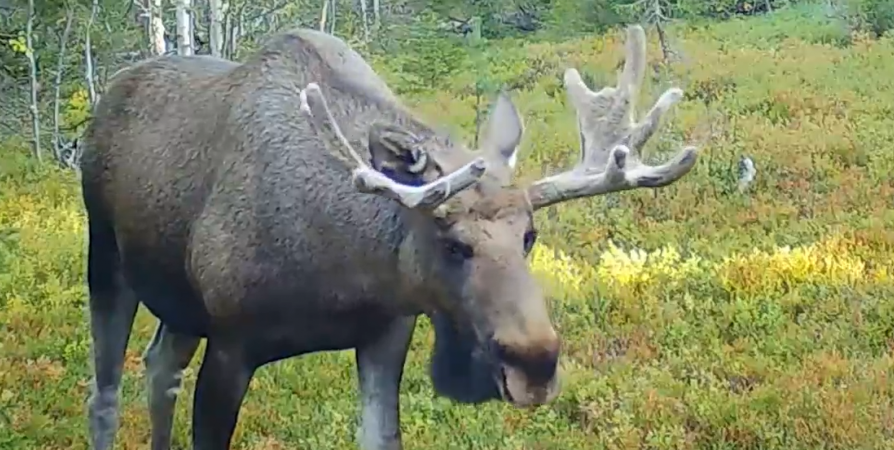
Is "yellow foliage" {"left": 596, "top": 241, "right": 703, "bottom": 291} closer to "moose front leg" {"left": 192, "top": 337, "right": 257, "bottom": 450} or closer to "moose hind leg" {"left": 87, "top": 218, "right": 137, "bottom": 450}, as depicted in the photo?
"moose hind leg" {"left": 87, "top": 218, "right": 137, "bottom": 450}

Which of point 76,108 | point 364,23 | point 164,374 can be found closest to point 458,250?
point 164,374

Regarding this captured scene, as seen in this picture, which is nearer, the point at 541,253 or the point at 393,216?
the point at 393,216

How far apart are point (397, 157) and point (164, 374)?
2784mm

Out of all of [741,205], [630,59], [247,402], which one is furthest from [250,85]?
[741,205]

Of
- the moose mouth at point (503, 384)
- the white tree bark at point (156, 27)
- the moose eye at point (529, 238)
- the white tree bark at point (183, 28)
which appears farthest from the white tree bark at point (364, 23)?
the moose mouth at point (503, 384)

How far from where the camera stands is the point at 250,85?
219 inches

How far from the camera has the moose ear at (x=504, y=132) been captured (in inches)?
187

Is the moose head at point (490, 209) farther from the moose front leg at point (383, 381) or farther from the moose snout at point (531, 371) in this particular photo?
the moose front leg at point (383, 381)

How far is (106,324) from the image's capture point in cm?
671

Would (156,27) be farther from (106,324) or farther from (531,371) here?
(531,371)

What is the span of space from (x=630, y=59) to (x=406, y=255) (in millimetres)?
1070

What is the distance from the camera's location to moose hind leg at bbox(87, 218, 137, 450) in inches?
258

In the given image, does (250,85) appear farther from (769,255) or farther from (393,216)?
(769,255)

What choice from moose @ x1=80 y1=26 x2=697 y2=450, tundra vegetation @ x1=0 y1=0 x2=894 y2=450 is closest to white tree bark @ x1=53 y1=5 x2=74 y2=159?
tundra vegetation @ x1=0 y1=0 x2=894 y2=450
